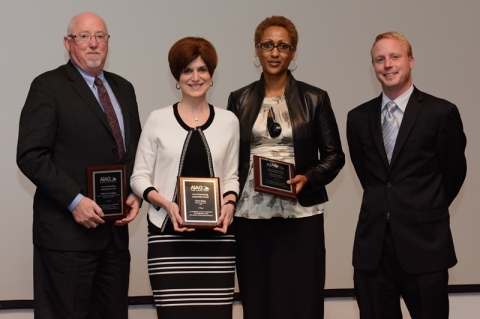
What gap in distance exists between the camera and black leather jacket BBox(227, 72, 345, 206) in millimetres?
4012

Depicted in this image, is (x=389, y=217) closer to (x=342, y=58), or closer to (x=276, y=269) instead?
(x=276, y=269)

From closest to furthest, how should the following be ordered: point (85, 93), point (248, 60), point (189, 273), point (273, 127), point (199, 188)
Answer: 1. point (199, 188)
2. point (189, 273)
3. point (85, 93)
4. point (273, 127)
5. point (248, 60)

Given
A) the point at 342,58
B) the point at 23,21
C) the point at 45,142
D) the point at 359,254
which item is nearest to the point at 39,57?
the point at 23,21

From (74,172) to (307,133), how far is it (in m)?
1.29

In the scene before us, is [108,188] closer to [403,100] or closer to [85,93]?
[85,93]

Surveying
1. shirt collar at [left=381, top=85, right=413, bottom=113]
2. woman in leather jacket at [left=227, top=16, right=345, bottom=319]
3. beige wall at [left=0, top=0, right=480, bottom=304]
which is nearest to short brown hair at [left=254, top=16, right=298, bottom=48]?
woman in leather jacket at [left=227, top=16, right=345, bottom=319]

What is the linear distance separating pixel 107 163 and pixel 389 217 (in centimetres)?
151

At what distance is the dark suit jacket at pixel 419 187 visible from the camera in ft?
12.2

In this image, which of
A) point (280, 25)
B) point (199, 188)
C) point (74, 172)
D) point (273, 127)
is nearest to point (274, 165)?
point (273, 127)

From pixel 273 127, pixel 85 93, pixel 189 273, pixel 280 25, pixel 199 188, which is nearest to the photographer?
pixel 199 188

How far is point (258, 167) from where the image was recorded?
12.5 feet

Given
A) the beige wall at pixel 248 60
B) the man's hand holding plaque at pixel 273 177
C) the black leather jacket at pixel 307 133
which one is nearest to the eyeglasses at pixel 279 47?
the black leather jacket at pixel 307 133

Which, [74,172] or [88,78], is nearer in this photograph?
[74,172]

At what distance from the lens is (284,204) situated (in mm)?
4008
